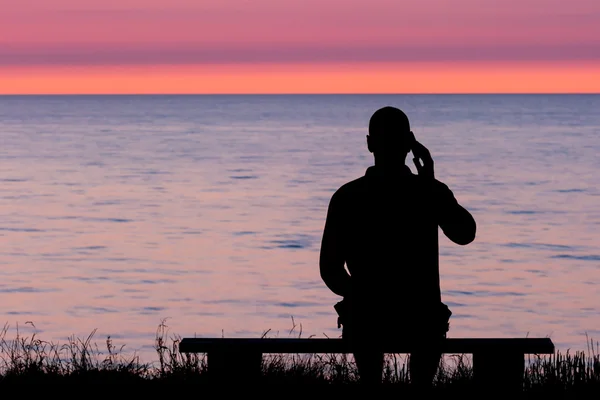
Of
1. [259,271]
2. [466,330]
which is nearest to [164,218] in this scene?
[259,271]

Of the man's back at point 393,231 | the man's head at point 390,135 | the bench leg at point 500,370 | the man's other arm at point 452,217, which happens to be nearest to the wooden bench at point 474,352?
the bench leg at point 500,370

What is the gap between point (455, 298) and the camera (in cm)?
1997

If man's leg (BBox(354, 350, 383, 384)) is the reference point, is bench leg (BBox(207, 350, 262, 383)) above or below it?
above

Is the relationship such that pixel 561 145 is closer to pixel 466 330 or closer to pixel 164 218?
pixel 164 218

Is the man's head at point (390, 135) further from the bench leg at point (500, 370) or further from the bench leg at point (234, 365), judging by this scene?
the bench leg at point (234, 365)

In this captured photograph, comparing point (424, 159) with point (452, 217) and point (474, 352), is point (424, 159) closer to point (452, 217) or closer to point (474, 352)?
point (452, 217)

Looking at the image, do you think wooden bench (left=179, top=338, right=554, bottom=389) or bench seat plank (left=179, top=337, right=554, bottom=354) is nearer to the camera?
bench seat plank (left=179, top=337, right=554, bottom=354)

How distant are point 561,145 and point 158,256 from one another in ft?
196

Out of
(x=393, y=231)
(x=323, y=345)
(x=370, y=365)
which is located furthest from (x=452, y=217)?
(x=323, y=345)

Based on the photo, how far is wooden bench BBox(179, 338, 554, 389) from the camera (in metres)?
6.93

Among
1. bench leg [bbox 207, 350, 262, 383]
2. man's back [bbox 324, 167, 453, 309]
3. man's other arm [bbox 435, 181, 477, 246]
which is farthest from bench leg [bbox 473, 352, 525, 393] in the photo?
bench leg [bbox 207, 350, 262, 383]

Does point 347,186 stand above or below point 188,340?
above

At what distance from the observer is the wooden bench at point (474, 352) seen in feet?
22.7

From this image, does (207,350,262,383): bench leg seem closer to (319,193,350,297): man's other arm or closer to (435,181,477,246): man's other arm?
(319,193,350,297): man's other arm
